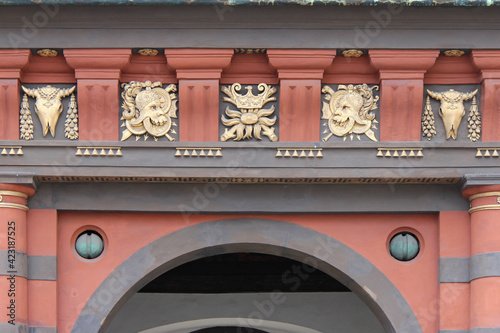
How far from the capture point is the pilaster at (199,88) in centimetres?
798

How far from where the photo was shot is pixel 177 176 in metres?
7.94

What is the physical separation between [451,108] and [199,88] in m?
1.77

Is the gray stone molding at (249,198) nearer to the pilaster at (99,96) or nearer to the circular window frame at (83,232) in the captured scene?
the circular window frame at (83,232)

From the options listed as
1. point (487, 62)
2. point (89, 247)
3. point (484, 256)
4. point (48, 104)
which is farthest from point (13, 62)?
point (484, 256)

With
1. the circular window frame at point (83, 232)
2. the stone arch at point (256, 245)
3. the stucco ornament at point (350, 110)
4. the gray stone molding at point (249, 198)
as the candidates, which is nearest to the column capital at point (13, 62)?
the gray stone molding at point (249, 198)

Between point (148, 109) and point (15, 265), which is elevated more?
point (148, 109)

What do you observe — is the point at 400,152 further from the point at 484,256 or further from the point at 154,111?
the point at 154,111

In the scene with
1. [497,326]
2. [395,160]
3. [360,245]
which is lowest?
[497,326]

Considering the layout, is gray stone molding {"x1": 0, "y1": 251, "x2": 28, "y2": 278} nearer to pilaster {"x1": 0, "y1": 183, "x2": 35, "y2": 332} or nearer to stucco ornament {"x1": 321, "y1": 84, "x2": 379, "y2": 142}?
pilaster {"x1": 0, "y1": 183, "x2": 35, "y2": 332}

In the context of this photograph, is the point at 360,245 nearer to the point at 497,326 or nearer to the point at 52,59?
the point at 497,326

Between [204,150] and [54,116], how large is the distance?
3.55 feet

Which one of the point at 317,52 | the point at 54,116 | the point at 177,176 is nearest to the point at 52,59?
the point at 54,116

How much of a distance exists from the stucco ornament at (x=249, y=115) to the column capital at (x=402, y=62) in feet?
2.51

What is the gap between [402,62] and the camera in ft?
26.2
